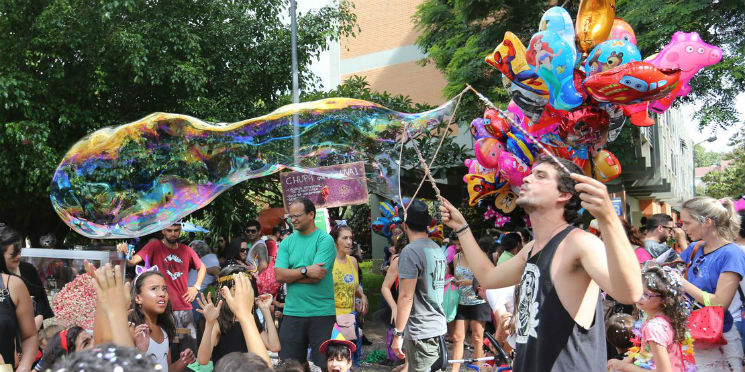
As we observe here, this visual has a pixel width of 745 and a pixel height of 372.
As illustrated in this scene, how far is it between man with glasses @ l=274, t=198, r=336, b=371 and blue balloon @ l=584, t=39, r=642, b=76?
10.1 feet

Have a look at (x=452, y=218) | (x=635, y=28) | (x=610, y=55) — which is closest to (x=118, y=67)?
(x=610, y=55)

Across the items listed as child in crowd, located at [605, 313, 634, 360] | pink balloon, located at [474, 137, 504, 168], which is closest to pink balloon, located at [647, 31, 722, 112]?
pink balloon, located at [474, 137, 504, 168]

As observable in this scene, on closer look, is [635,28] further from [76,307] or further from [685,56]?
[76,307]

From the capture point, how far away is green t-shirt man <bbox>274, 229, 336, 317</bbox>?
5387mm

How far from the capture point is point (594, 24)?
6.30m

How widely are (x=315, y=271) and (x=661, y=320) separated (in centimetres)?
286

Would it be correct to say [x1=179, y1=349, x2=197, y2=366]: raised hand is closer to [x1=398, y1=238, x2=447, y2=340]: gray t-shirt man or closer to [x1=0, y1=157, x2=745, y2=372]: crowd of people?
[x1=0, y1=157, x2=745, y2=372]: crowd of people

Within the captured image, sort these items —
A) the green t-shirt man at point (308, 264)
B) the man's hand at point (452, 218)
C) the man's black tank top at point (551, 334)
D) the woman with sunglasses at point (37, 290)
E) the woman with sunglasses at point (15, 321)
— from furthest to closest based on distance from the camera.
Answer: the green t-shirt man at point (308, 264)
the woman with sunglasses at point (37, 290)
the woman with sunglasses at point (15, 321)
the man's hand at point (452, 218)
the man's black tank top at point (551, 334)

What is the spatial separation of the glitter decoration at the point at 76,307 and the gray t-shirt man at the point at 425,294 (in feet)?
7.63

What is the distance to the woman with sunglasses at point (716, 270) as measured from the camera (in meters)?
4.09

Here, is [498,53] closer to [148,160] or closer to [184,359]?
[148,160]

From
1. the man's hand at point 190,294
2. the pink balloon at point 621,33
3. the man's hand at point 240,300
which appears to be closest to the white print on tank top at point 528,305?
the man's hand at point 240,300

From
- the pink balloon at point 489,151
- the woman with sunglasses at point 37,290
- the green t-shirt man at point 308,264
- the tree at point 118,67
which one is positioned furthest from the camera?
the tree at point 118,67

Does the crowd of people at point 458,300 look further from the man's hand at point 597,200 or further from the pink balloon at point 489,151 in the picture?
the pink balloon at point 489,151
